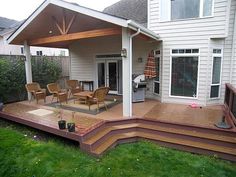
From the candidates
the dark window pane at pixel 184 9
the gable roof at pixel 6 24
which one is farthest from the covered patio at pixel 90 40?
the gable roof at pixel 6 24

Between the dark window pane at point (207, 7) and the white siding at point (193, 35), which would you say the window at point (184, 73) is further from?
the dark window pane at point (207, 7)

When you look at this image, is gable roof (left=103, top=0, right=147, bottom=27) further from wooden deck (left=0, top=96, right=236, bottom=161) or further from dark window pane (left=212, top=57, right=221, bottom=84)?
wooden deck (left=0, top=96, right=236, bottom=161)

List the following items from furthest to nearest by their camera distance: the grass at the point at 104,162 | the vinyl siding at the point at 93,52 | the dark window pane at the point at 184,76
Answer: the vinyl siding at the point at 93,52 → the dark window pane at the point at 184,76 → the grass at the point at 104,162

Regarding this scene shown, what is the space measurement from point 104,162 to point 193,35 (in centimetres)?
576

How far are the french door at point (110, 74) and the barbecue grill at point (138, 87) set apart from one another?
5.38 ft

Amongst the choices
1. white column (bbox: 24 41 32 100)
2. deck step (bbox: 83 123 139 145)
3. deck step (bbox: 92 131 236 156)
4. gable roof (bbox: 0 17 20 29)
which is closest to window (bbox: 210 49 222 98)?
deck step (bbox: 92 131 236 156)

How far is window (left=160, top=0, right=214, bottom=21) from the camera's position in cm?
679

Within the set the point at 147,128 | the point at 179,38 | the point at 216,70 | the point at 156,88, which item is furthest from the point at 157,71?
the point at 147,128

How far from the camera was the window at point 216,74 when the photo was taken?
709 centimetres

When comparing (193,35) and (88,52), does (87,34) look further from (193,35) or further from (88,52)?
(88,52)

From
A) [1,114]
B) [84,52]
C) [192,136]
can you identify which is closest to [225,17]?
[192,136]

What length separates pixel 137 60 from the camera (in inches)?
344

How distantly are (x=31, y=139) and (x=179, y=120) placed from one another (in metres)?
4.42

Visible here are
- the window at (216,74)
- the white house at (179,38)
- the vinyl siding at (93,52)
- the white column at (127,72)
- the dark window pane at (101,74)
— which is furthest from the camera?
the dark window pane at (101,74)
